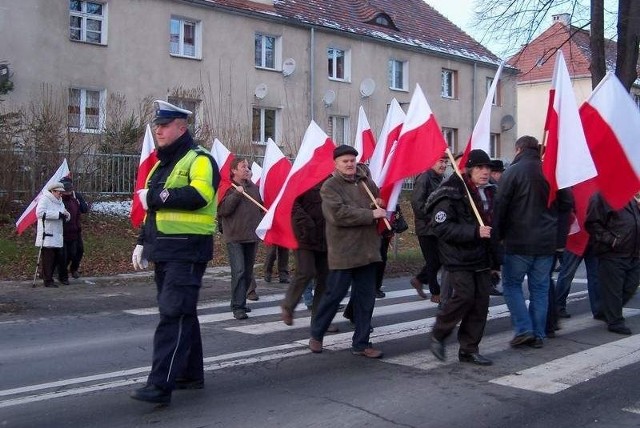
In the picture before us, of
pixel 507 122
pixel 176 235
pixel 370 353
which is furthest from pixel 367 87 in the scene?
pixel 176 235

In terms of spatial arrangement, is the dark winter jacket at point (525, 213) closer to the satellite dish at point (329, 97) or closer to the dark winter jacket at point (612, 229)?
the dark winter jacket at point (612, 229)

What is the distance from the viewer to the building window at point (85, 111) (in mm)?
19516

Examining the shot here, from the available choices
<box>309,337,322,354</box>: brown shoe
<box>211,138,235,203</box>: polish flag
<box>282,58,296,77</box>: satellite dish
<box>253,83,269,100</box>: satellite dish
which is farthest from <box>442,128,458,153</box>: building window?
<box>309,337,322,354</box>: brown shoe

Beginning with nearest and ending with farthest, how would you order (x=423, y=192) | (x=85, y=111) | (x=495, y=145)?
(x=423, y=192)
(x=85, y=111)
(x=495, y=145)

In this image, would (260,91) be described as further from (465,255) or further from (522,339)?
(465,255)

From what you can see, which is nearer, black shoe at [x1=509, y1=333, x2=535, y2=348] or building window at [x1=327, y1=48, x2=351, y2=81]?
black shoe at [x1=509, y1=333, x2=535, y2=348]

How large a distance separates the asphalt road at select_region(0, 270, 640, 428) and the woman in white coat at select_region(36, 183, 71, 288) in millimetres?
2654

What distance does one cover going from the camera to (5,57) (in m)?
22.3

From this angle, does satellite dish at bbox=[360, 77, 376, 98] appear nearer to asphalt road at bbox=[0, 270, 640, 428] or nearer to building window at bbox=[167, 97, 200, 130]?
building window at bbox=[167, 97, 200, 130]

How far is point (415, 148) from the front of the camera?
306 inches

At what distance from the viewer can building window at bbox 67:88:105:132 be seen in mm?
19516

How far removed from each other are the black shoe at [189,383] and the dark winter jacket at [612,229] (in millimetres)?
4747

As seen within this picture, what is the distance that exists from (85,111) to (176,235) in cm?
1668

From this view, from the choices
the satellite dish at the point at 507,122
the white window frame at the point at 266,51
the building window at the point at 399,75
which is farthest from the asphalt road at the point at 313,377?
the satellite dish at the point at 507,122
